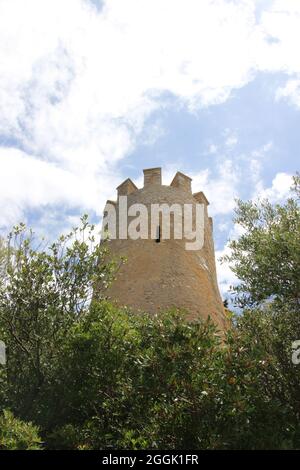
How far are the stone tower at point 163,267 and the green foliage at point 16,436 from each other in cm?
735

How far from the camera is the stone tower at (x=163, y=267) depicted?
13891 mm

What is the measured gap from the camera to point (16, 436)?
5.91 meters

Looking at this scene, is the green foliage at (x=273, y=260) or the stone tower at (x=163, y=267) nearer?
the green foliage at (x=273, y=260)

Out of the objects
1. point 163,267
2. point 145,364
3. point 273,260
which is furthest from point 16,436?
point 163,267

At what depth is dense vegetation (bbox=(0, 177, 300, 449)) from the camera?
6074mm

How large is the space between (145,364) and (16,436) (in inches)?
82.0

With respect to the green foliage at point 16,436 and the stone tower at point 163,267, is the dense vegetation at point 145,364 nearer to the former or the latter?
the green foliage at point 16,436

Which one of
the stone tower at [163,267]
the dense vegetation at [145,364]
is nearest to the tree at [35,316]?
the dense vegetation at [145,364]

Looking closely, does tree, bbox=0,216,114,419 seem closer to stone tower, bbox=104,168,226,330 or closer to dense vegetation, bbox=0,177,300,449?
dense vegetation, bbox=0,177,300,449

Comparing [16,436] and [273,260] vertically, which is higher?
[273,260]

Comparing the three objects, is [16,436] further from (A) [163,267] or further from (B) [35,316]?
(A) [163,267]

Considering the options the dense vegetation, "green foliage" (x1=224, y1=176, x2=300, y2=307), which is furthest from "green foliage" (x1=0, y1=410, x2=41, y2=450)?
"green foliage" (x1=224, y1=176, x2=300, y2=307)

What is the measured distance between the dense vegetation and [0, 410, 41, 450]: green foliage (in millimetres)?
20

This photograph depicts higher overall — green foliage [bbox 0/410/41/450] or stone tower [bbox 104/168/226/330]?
stone tower [bbox 104/168/226/330]
